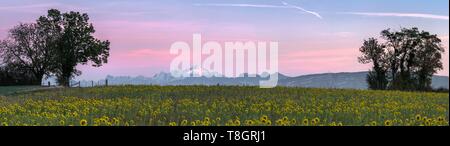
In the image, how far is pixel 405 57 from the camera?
7388 cm

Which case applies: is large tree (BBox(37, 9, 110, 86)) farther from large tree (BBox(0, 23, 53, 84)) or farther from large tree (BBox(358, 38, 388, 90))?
large tree (BBox(358, 38, 388, 90))

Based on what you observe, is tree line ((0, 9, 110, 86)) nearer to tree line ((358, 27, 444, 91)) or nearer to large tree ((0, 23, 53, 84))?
large tree ((0, 23, 53, 84))

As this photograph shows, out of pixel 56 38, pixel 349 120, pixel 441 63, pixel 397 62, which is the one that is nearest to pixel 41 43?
pixel 56 38

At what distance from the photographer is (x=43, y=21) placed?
68.5 m

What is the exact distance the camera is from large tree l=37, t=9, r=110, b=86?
67.4 metres

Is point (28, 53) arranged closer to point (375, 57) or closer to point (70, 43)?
point (70, 43)

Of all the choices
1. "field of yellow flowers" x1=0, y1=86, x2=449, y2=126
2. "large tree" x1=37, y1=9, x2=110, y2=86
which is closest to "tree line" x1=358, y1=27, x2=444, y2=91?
"large tree" x1=37, y1=9, x2=110, y2=86

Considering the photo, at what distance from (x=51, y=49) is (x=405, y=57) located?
41336 mm

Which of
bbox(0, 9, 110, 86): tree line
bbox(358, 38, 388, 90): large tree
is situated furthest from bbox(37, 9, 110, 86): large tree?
A: bbox(358, 38, 388, 90): large tree

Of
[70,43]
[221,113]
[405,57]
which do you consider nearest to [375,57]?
[405,57]

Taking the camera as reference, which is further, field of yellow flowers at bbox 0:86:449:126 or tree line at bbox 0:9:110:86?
tree line at bbox 0:9:110:86
